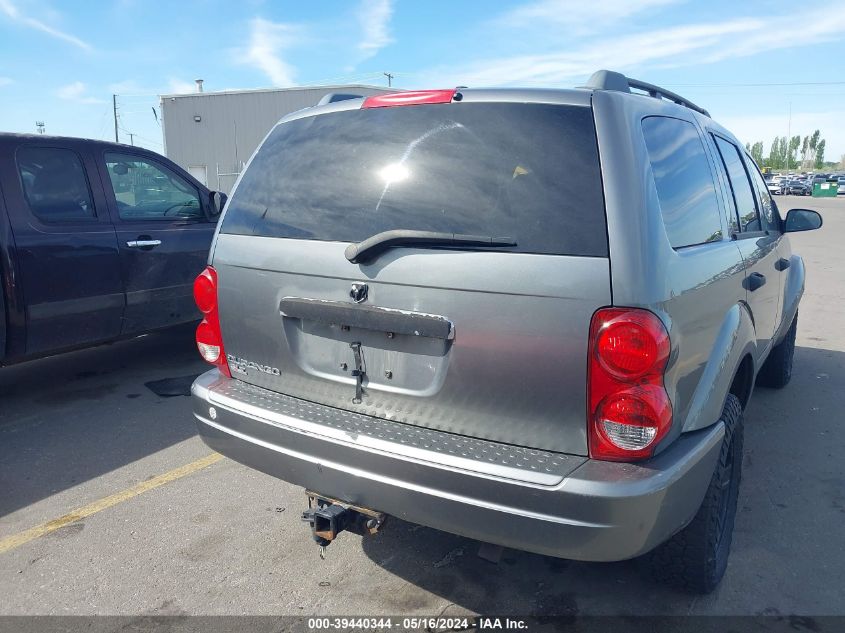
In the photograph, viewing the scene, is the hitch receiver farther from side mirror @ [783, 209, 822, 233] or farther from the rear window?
side mirror @ [783, 209, 822, 233]

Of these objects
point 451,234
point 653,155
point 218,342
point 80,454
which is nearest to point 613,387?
point 451,234

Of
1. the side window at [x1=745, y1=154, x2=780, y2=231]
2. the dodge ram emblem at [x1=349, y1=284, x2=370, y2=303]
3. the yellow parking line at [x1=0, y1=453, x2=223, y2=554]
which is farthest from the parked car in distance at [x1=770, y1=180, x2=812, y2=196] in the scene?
the dodge ram emblem at [x1=349, y1=284, x2=370, y2=303]

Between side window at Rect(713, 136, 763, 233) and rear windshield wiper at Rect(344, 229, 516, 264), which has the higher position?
side window at Rect(713, 136, 763, 233)

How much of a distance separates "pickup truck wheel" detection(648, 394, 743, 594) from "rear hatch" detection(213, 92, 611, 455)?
827mm

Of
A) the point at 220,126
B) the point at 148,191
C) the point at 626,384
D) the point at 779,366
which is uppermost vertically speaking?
the point at 220,126

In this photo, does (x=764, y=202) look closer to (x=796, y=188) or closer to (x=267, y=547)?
(x=267, y=547)

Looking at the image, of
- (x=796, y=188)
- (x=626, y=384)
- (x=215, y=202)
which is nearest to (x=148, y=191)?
(x=215, y=202)

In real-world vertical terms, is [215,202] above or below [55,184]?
below

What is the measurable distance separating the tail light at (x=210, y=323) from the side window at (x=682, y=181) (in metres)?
1.85

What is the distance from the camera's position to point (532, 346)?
2.18 meters

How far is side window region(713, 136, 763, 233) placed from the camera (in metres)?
3.53

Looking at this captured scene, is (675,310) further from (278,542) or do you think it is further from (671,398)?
(278,542)

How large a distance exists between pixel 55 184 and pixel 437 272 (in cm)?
385

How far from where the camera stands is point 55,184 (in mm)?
4926
